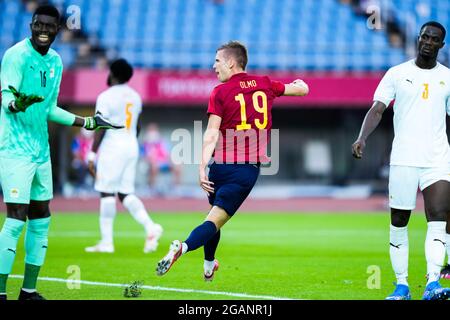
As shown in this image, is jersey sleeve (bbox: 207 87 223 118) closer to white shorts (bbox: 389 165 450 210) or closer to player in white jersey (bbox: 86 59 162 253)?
white shorts (bbox: 389 165 450 210)

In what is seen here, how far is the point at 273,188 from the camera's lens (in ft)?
92.2

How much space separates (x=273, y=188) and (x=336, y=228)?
444 inches

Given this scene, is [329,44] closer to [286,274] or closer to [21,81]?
[286,274]

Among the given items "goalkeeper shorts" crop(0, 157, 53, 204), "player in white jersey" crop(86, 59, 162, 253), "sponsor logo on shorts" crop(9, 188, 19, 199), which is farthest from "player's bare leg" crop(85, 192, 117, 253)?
"sponsor logo on shorts" crop(9, 188, 19, 199)

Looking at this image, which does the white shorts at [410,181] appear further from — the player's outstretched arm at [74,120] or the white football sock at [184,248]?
the player's outstretched arm at [74,120]

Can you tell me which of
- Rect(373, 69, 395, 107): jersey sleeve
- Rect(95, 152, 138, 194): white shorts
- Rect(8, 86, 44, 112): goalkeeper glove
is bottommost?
Rect(95, 152, 138, 194): white shorts

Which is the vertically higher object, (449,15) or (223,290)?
(449,15)

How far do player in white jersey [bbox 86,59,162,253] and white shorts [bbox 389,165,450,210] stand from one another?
5.10m

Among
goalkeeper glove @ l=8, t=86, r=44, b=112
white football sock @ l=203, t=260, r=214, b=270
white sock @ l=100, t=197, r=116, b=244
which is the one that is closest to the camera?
goalkeeper glove @ l=8, t=86, r=44, b=112

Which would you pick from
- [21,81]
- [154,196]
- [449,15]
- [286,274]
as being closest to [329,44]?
[449,15]

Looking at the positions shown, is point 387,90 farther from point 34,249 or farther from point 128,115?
point 128,115

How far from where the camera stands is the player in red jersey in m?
7.91

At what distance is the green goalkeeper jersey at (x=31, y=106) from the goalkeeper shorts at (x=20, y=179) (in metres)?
0.06

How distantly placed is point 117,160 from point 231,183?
4.85m
